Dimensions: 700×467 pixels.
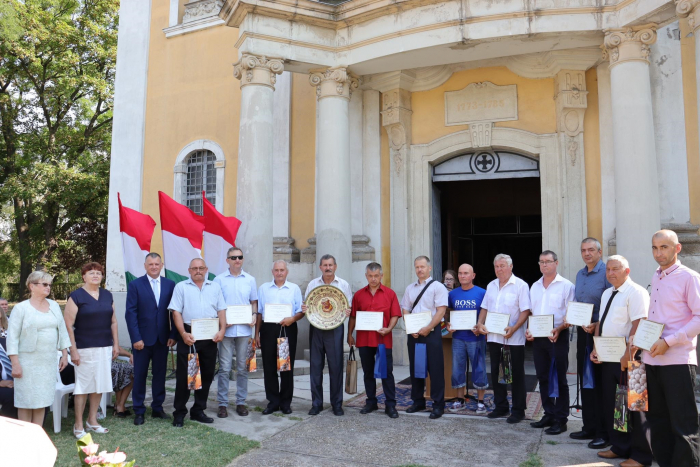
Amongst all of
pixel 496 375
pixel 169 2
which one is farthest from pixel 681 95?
pixel 169 2

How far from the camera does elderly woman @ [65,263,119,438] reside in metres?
6.11

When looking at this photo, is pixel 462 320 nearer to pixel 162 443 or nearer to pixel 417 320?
pixel 417 320

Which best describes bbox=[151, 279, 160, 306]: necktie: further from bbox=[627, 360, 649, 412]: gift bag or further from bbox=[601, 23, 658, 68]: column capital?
bbox=[601, 23, 658, 68]: column capital

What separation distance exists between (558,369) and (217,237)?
554cm

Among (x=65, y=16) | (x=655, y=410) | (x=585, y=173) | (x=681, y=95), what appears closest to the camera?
(x=655, y=410)

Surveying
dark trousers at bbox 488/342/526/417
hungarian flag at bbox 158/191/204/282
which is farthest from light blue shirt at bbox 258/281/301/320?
hungarian flag at bbox 158/191/204/282

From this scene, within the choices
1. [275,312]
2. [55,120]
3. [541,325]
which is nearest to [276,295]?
[275,312]

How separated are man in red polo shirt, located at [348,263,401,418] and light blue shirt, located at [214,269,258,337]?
1222 millimetres

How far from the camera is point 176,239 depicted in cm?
938

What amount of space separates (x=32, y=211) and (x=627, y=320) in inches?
918

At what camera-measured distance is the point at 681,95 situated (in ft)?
30.8

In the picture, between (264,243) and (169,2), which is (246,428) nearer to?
(264,243)

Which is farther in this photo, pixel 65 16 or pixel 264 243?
pixel 65 16

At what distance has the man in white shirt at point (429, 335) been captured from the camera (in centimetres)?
692
